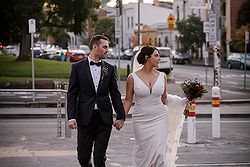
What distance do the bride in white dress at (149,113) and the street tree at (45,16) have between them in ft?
100.0

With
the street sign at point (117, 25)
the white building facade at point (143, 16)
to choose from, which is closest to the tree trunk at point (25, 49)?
the street sign at point (117, 25)

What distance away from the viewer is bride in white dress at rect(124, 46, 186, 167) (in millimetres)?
8117

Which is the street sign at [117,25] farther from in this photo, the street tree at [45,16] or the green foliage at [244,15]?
the green foliage at [244,15]

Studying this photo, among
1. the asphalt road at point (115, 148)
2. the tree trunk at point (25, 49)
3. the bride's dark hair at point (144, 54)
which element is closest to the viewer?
the bride's dark hair at point (144, 54)

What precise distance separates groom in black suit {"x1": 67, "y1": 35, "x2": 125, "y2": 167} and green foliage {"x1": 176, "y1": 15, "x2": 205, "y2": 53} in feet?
188

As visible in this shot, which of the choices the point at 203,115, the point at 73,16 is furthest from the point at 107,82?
the point at 73,16

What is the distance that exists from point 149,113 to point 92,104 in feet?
2.65

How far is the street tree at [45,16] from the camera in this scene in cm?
4338

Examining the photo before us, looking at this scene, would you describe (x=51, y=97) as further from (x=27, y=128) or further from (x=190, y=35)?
(x=190, y=35)

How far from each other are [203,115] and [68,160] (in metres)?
9.03

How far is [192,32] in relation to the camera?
65.3 metres

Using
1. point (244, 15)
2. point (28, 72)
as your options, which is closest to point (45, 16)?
point (28, 72)

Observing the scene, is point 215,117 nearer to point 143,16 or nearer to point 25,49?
point 25,49

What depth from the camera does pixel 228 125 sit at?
664 inches
